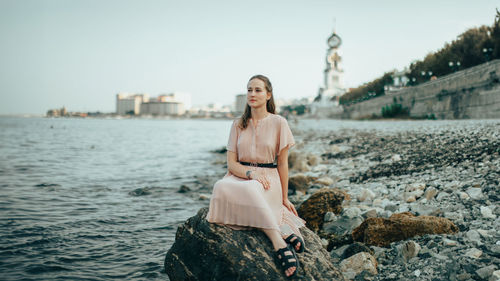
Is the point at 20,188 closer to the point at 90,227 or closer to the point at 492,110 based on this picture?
the point at 90,227

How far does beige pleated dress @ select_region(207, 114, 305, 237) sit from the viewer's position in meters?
3.96

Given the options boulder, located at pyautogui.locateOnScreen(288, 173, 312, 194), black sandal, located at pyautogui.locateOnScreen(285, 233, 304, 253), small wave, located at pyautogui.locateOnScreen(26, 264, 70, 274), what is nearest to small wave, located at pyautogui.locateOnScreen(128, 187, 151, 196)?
boulder, located at pyautogui.locateOnScreen(288, 173, 312, 194)

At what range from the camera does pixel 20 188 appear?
523 inches

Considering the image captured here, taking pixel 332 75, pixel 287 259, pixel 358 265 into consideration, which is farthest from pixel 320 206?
pixel 332 75

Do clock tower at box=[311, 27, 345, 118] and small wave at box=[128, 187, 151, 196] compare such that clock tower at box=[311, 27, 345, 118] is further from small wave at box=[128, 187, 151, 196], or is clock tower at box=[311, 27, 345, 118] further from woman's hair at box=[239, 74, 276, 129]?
woman's hair at box=[239, 74, 276, 129]

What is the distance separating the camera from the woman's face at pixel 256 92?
435cm

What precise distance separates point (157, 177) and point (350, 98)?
76.9m

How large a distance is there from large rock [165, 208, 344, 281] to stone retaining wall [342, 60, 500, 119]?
23.6 m

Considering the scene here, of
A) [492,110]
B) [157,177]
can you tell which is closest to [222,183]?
[157,177]

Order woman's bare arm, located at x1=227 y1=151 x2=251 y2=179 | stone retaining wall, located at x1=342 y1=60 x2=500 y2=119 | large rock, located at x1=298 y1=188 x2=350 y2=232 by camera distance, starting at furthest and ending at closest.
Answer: stone retaining wall, located at x1=342 y1=60 x2=500 y2=119
large rock, located at x1=298 y1=188 x2=350 y2=232
woman's bare arm, located at x1=227 y1=151 x2=251 y2=179

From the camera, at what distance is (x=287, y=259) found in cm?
388

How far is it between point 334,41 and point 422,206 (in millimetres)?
166896

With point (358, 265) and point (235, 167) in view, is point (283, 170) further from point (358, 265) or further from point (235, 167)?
point (358, 265)

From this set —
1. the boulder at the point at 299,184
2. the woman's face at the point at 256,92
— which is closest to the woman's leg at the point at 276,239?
the woman's face at the point at 256,92
